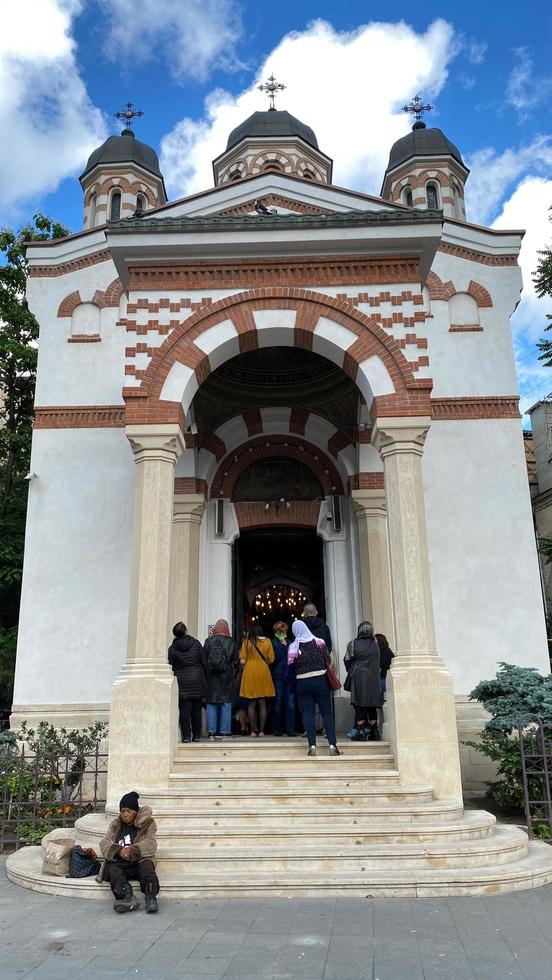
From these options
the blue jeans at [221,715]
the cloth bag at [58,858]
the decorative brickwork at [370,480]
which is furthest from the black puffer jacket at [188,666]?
the decorative brickwork at [370,480]

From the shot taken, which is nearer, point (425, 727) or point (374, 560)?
point (425, 727)

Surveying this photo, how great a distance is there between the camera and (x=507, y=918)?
505cm

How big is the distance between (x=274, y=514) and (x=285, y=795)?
6.33 meters

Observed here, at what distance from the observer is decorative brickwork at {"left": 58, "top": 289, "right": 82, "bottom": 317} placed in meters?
13.0

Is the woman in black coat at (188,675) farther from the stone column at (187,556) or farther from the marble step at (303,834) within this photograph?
the stone column at (187,556)

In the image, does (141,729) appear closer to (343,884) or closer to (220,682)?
(220,682)

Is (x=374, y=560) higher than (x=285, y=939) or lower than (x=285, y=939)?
higher

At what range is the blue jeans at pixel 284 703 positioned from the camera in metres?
9.61

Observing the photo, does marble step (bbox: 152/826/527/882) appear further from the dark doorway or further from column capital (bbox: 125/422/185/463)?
the dark doorway

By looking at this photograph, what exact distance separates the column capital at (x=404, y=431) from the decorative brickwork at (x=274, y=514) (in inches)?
167

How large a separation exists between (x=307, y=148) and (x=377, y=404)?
38.7 feet

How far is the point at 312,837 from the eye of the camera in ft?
21.0

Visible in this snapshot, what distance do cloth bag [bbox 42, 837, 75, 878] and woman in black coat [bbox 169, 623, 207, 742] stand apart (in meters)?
2.32

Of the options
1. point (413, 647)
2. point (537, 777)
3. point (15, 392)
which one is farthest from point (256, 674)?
Answer: point (15, 392)
